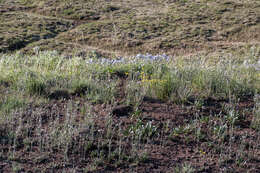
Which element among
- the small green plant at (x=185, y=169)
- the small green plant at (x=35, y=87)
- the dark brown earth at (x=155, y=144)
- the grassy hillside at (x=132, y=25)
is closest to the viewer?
the small green plant at (x=185, y=169)

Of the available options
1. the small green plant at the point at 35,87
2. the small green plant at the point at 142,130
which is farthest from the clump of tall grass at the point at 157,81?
the small green plant at the point at 142,130

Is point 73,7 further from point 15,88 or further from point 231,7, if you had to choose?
point 15,88

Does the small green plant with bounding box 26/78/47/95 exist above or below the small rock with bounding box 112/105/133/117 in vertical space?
above

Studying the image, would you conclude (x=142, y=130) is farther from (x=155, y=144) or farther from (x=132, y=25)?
(x=132, y=25)

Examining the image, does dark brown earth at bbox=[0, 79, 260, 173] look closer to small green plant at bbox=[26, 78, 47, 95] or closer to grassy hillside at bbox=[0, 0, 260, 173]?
grassy hillside at bbox=[0, 0, 260, 173]

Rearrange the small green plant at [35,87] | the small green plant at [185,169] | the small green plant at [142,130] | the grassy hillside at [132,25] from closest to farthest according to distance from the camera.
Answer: the small green plant at [185,169], the small green plant at [142,130], the small green plant at [35,87], the grassy hillside at [132,25]

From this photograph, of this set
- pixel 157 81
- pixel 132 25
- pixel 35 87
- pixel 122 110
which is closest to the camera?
pixel 122 110

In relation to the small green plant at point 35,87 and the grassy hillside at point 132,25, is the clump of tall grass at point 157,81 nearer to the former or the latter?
the small green plant at point 35,87

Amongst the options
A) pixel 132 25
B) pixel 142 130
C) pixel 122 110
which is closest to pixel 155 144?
pixel 142 130

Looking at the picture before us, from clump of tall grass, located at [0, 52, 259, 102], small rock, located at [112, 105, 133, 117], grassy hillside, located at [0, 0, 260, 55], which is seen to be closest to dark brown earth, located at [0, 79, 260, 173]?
small rock, located at [112, 105, 133, 117]

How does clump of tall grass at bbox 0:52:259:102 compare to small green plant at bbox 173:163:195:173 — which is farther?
clump of tall grass at bbox 0:52:259:102

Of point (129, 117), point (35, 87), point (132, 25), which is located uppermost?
point (132, 25)

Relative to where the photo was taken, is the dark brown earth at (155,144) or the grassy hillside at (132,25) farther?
the grassy hillside at (132,25)

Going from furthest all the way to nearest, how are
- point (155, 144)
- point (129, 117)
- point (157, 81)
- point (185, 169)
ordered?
point (157, 81)
point (129, 117)
point (155, 144)
point (185, 169)
